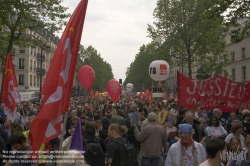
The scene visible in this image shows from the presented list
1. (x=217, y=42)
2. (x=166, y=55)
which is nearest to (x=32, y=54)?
(x=166, y=55)

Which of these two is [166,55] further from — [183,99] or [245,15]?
[183,99]

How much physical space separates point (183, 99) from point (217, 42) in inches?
1063

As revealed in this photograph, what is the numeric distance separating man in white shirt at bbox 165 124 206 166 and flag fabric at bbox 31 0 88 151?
1.75m

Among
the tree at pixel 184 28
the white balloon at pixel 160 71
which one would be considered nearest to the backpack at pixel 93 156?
the white balloon at pixel 160 71

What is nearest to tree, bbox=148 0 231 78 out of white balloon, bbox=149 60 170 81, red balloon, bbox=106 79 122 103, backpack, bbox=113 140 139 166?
white balloon, bbox=149 60 170 81

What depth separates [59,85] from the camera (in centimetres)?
432

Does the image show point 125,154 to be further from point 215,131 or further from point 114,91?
point 114,91

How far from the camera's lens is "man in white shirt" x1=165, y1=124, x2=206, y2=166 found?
4.95 meters

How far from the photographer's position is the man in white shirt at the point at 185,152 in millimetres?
4945

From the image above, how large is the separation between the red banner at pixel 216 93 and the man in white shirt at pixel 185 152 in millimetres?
5524

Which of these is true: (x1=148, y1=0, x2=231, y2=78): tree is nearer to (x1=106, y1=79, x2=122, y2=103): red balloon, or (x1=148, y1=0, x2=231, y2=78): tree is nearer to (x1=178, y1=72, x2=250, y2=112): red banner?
(x1=106, y1=79, x2=122, y2=103): red balloon

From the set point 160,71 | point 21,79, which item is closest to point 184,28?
point 160,71

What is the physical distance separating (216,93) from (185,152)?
621cm

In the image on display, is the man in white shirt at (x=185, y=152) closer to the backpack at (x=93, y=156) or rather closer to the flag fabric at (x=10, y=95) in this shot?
the backpack at (x=93, y=156)
